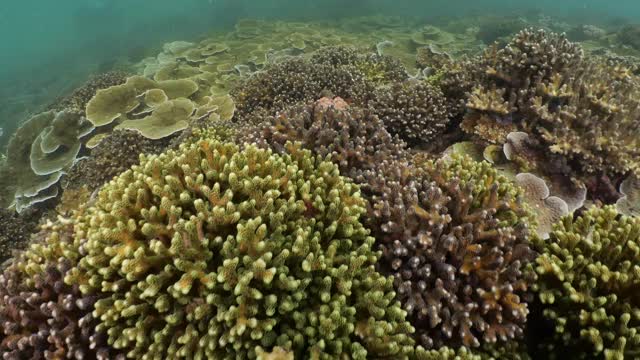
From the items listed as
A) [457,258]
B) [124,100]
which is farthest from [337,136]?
[124,100]

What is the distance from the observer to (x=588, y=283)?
3.14m

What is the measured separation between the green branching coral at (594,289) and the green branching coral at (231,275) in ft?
4.47

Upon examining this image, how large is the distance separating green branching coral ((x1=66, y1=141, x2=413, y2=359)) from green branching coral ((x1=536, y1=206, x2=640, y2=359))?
1362 millimetres

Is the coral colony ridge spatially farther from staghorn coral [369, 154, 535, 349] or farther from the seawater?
the seawater

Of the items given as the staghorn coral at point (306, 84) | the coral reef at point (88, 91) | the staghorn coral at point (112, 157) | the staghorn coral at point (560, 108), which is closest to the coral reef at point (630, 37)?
the staghorn coral at point (306, 84)

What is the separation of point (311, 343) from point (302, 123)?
125 inches

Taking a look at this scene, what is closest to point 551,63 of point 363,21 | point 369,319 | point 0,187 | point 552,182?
point 552,182

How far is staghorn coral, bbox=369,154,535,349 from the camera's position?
126 inches

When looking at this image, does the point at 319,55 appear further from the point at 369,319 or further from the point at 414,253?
the point at 369,319

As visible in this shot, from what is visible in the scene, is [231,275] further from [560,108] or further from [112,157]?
[112,157]

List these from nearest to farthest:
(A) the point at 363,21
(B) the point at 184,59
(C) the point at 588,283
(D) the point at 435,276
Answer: (C) the point at 588,283
(D) the point at 435,276
(B) the point at 184,59
(A) the point at 363,21

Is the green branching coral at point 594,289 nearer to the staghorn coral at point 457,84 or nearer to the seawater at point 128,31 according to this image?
the staghorn coral at point 457,84

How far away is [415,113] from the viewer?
612 cm

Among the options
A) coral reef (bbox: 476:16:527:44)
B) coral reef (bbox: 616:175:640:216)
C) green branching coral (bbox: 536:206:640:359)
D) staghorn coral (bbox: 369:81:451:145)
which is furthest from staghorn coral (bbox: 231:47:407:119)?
coral reef (bbox: 476:16:527:44)
